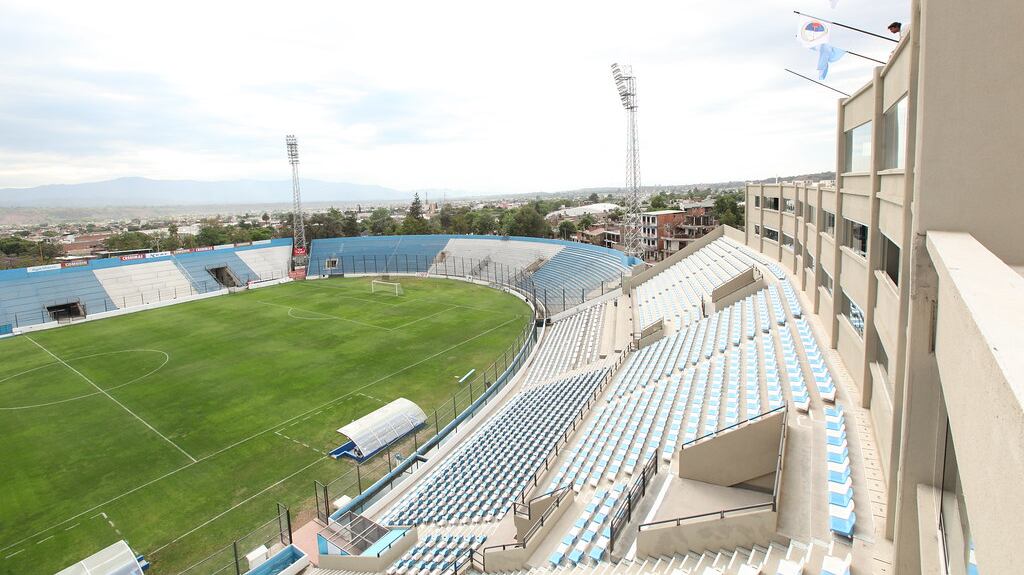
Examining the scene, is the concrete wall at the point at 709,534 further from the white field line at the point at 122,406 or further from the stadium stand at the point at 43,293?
the stadium stand at the point at 43,293

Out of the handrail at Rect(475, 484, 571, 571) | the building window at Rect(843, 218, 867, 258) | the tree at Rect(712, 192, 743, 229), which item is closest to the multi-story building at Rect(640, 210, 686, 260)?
the tree at Rect(712, 192, 743, 229)

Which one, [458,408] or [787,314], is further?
[458,408]

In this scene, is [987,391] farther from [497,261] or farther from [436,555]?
[497,261]

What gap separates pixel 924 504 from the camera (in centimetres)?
510

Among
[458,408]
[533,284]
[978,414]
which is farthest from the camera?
[533,284]

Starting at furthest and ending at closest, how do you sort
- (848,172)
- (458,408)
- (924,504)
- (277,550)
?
(458,408) < (277,550) < (848,172) < (924,504)

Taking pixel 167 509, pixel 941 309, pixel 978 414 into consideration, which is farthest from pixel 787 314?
pixel 167 509

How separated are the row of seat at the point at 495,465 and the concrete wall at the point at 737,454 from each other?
5318 mm

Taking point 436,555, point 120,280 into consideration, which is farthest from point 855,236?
point 120,280

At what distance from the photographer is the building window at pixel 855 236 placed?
11.7 meters

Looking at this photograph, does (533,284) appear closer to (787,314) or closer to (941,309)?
(787,314)

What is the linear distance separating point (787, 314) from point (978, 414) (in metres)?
16.6

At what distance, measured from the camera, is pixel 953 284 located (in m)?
3.30

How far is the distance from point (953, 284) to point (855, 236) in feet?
35.0
